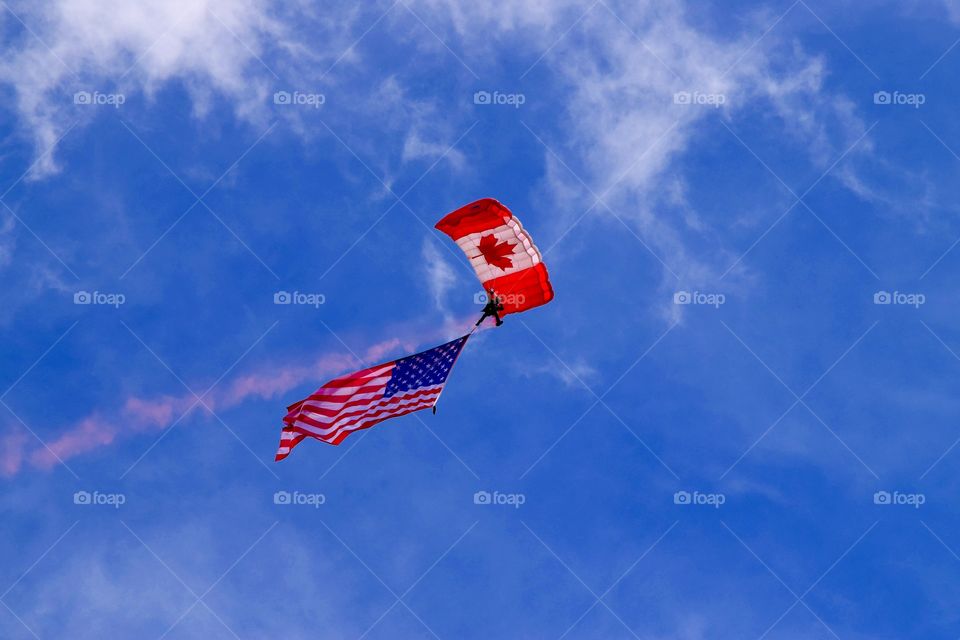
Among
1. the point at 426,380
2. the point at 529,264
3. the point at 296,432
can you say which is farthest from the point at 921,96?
the point at 296,432

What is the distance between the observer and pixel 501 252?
63000 millimetres

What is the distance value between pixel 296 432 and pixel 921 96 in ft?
162

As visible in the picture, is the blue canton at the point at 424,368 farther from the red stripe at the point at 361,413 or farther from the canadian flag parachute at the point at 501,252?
the canadian flag parachute at the point at 501,252

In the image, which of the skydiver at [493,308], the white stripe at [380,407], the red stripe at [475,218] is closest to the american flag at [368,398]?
the white stripe at [380,407]

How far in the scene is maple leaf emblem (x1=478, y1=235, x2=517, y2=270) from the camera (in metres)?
62.7

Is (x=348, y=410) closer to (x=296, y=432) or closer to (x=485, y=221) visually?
(x=296, y=432)

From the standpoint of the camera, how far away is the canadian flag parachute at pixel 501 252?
61.7 meters

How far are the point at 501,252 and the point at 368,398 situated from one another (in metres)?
10.9

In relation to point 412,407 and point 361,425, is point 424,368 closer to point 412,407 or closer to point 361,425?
point 412,407

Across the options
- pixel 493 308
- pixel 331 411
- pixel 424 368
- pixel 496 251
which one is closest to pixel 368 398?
pixel 331 411

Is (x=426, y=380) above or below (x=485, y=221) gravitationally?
below

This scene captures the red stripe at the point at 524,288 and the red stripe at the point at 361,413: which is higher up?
the red stripe at the point at 524,288

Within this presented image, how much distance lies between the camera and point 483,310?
212 feet

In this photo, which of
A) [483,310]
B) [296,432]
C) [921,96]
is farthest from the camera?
[921,96]
